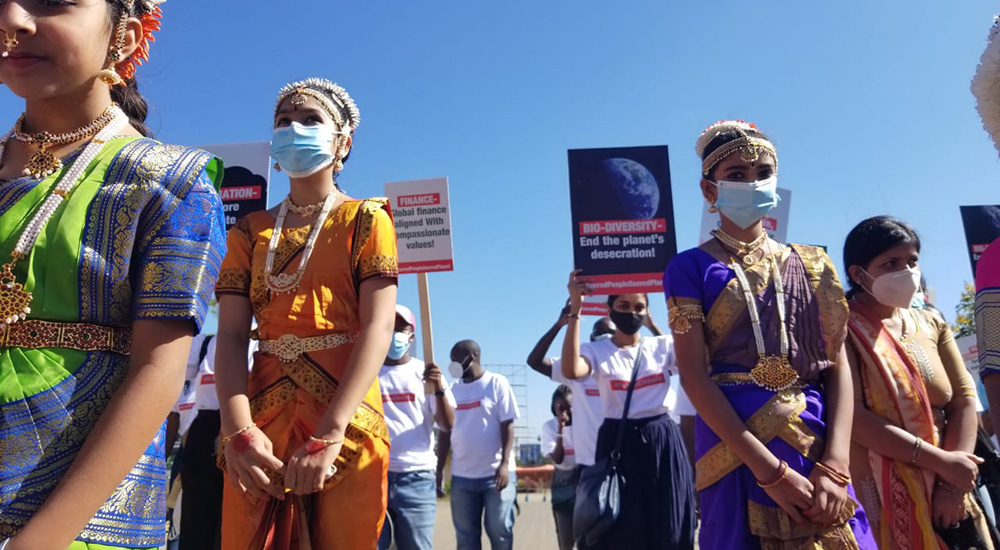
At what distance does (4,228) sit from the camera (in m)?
1.51

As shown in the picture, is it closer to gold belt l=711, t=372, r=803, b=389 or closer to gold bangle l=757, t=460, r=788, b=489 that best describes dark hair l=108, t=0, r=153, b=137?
gold belt l=711, t=372, r=803, b=389

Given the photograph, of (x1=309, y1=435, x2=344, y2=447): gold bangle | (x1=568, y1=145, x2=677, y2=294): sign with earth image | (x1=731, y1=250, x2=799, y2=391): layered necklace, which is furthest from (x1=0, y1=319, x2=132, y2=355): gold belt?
(x1=568, y1=145, x2=677, y2=294): sign with earth image

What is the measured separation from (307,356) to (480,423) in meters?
4.98

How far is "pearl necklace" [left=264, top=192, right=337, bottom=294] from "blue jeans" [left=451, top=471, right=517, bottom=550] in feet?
15.3

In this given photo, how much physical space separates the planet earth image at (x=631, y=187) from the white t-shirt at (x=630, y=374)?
1028mm

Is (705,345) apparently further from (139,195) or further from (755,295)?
(139,195)

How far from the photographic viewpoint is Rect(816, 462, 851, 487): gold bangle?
2.76 m

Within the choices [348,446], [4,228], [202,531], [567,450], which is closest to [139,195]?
[4,228]

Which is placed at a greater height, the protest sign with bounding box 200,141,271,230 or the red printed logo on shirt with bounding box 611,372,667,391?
the protest sign with bounding box 200,141,271,230

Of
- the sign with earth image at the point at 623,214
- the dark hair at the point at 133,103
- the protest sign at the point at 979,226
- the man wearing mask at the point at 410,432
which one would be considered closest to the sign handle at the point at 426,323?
the man wearing mask at the point at 410,432

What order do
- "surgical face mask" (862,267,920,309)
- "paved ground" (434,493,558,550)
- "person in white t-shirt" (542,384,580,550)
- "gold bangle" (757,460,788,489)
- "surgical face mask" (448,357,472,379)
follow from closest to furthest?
1. "gold bangle" (757,460,788,489)
2. "surgical face mask" (862,267,920,309)
3. "person in white t-shirt" (542,384,580,550)
4. "surgical face mask" (448,357,472,379)
5. "paved ground" (434,493,558,550)

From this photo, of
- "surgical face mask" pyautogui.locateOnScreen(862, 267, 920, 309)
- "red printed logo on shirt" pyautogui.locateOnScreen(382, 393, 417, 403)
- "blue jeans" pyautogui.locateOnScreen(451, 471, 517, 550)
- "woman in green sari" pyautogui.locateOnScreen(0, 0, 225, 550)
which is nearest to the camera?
"woman in green sari" pyautogui.locateOnScreen(0, 0, 225, 550)

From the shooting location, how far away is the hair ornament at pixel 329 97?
3.08m

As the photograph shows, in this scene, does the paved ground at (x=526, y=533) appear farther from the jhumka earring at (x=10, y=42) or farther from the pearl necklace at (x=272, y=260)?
the jhumka earring at (x=10, y=42)
